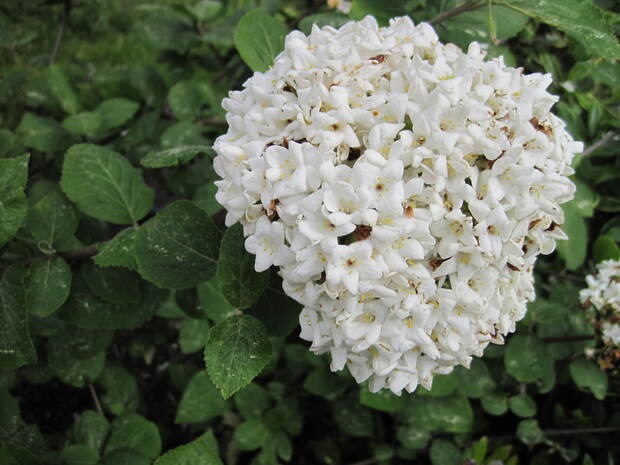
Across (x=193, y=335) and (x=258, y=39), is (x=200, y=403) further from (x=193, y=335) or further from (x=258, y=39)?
(x=258, y=39)

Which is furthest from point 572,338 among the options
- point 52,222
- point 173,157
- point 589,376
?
point 52,222

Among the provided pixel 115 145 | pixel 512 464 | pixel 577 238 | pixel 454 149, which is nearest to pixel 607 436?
pixel 512 464

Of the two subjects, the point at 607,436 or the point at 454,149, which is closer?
the point at 454,149

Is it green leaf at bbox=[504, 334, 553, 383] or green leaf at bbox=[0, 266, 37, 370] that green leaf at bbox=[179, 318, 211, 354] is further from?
green leaf at bbox=[504, 334, 553, 383]

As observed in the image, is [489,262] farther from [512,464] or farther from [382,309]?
→ [512,464]

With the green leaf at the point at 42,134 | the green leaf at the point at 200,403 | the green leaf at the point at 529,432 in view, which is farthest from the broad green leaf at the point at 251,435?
the green leaf at the point at 42,134
